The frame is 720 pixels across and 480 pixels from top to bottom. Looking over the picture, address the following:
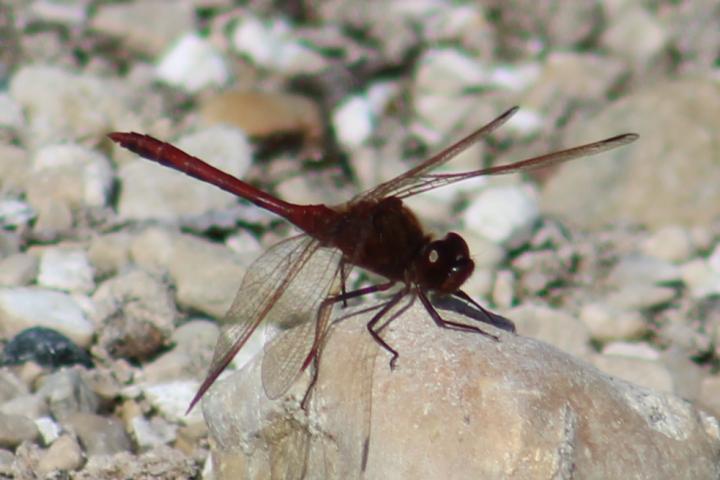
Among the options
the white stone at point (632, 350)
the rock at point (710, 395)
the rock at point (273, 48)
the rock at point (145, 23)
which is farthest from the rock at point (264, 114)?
the rock at point (710, 395)

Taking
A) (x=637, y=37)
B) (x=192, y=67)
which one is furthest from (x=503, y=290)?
(x=637, y=37)

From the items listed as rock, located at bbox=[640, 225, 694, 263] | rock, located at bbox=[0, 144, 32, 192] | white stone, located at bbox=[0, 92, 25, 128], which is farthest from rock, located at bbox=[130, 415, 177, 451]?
rock, located at bbox=[640, 225, 694, 263]

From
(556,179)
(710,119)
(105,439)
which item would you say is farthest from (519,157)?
(105,439)

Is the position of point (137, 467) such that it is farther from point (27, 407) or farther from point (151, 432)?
point (27, 407)

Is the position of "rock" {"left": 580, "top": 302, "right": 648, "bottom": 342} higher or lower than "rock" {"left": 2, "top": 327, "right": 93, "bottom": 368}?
lower

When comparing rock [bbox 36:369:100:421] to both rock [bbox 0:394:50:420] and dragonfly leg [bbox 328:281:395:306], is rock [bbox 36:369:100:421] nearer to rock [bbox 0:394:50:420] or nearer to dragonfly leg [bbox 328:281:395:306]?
rock [bbox 0:394:50:420]

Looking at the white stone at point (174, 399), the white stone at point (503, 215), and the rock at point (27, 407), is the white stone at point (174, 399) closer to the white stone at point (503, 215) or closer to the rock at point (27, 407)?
the rock at point (27, 407)
